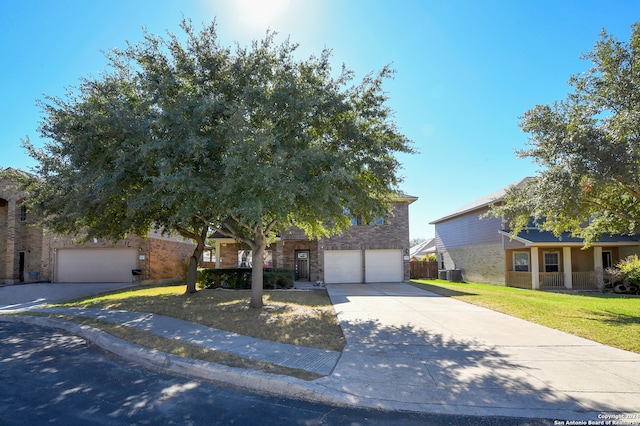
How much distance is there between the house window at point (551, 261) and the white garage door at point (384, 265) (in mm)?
9060

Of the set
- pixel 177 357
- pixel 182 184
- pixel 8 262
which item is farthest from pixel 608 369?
pixel 8 262

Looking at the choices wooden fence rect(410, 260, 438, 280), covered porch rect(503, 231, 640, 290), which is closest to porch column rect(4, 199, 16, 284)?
wooden fence rect(410, 260, 438, 280)

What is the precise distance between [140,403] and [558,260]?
25.2 meters

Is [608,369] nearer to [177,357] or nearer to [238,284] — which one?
[177,357]

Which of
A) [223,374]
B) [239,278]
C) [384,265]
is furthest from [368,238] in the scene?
[223,374]

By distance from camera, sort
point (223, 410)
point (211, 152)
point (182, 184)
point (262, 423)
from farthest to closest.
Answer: point (211, 152) < point (182, 184) < point (223, 410) < point (262, 423)

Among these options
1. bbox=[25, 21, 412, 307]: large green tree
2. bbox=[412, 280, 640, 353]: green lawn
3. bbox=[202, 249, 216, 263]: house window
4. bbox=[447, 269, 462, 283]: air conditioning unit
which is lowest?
bbox=[447, 269, 462, 283]: air conditioning unit

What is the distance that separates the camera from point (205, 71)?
995 cm

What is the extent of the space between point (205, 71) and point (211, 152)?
2.45 meters

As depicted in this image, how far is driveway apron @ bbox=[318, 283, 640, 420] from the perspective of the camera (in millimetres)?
4488

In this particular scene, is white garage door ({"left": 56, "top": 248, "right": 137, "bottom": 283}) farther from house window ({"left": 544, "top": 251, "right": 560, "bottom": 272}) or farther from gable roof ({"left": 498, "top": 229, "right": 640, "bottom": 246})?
house window ({"left": 544, "top": 251, "right": 560, "bottom": 272})

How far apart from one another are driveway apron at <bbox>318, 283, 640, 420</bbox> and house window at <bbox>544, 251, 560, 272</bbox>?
16148mm

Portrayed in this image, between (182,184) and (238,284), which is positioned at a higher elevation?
(182,184)

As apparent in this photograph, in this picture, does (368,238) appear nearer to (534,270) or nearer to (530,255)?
(534,270)
